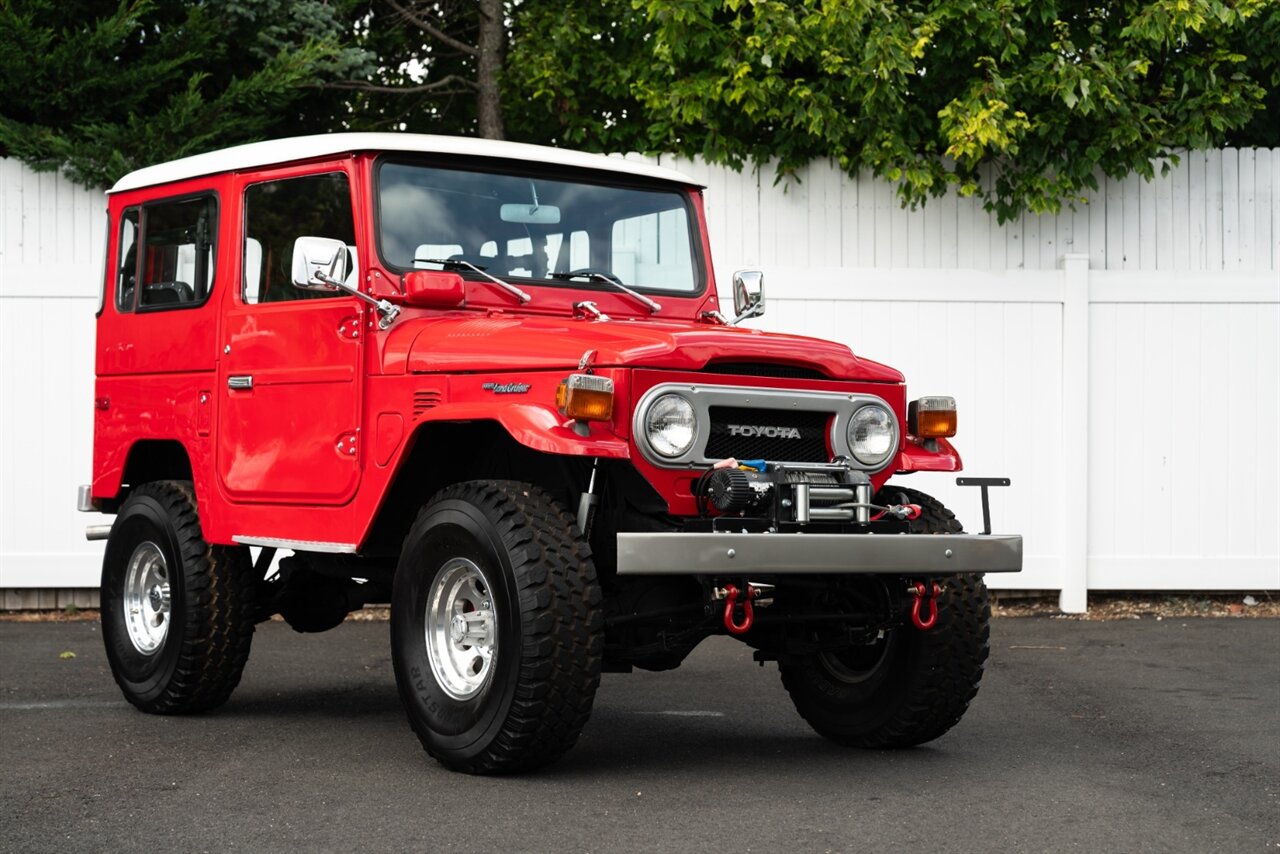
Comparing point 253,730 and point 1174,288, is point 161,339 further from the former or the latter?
point 1174,288

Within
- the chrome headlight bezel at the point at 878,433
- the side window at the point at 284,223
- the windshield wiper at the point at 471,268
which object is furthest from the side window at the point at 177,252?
the chrome headlight bezel at the point at 878,433

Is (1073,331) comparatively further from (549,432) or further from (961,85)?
(549,432)

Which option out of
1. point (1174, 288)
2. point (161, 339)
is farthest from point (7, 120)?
point (1174, 288)

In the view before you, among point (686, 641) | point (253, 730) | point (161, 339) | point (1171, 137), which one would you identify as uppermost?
point (1171, 137)

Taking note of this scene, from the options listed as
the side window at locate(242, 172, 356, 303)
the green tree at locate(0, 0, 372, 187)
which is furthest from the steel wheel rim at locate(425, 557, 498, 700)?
the green tree at locate(0, 0, 372, 187)

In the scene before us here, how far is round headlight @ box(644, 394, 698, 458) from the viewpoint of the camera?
6129 millimetres

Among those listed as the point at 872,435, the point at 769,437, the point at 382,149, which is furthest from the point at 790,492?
the point at 382,149

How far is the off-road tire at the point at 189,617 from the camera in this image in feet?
25.7

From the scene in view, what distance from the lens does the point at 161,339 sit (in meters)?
8.33

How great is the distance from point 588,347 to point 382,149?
1.63 m

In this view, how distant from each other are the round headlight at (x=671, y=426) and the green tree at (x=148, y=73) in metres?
6.39

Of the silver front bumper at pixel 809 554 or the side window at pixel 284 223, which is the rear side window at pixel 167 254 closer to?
the side window at pixel 284 223

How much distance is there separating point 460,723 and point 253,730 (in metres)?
1.67

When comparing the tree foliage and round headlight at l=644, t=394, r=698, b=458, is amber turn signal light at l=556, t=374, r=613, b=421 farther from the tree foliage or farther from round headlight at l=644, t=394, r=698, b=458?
the tree foliage
